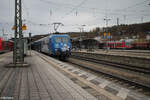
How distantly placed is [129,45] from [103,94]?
160 feet

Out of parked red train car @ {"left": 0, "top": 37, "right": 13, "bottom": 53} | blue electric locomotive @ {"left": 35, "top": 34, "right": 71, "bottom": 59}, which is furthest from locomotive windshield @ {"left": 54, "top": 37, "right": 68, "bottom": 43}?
parked red train car @ {"left": 0, "top": 37, "right": 13, "bottom": 53}

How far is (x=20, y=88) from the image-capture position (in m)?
5.83

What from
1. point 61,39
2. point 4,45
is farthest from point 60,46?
point 4,45

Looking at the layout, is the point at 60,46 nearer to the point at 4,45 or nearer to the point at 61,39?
the point at 61,39

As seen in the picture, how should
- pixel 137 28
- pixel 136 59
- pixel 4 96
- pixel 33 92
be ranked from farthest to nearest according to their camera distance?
pixel 137 28 < pixel 136 59 < pixel 33 92 < pixel 4 96

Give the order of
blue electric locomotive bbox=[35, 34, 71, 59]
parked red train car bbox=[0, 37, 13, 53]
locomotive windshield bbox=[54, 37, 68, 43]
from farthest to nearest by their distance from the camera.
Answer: parked red train car bbox=[0, 37, 13, 53] < locomotive windshield bbox=[54, 37, 68, 43] < blue electric locomotive bbox=[35, 34, 71, 59]

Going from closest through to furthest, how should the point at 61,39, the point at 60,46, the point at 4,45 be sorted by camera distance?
1. the point at 60,46
2. the point at 61,39
3. the point at 4,45

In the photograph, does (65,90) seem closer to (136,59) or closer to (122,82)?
(122,82)

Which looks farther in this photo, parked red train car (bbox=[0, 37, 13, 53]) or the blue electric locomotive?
parked red train car (bbox=[0, 37, 13, 53])

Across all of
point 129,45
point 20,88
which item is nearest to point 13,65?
point 20,88

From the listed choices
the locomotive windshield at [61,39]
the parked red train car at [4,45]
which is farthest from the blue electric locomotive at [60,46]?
the parked red train car at [4,45]

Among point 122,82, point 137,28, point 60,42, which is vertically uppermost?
point 137,28

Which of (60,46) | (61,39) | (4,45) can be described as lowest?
(60,46)

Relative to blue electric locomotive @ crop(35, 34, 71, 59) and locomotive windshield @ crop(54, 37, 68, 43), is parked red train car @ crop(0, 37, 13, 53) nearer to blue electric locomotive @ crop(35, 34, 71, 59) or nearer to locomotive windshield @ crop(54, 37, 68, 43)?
blue electric locomotive @ crop(35, 34, 71, 59)
